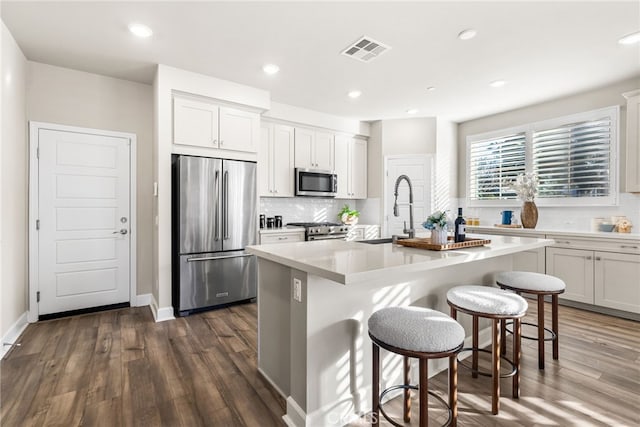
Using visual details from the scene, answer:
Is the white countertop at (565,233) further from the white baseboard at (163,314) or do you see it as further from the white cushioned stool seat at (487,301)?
the white baseboard at (163,314)

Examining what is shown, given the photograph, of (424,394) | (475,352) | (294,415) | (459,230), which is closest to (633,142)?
(459,230)

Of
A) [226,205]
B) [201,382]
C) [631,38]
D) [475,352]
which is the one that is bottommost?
[201,382]

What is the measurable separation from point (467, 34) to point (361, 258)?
234 centimetres

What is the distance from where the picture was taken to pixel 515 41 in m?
2.79

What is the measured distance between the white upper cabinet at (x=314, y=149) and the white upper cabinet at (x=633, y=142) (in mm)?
3763

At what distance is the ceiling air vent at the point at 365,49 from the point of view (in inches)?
112

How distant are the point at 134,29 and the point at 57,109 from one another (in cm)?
152

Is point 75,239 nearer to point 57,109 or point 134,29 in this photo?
point 57,109

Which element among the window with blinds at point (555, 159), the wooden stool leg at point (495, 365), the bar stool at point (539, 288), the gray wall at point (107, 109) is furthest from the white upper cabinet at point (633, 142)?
the gray wall at point (107, 109)

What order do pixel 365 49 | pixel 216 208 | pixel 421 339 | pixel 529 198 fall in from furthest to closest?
1. pixel 529 198
2. pixel 216 208
3. pixel 365 49
4. pixel 421 339

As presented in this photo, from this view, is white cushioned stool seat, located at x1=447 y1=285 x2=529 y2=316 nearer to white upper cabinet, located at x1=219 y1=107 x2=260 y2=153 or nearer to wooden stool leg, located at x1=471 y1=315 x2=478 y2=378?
wooden stool leg, located at x1=471 y1=315 x2=478 y2=378

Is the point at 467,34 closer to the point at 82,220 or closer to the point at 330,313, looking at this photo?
the point at 330,313

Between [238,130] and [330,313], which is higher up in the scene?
[238,130]

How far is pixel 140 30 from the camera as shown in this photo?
104 inches
